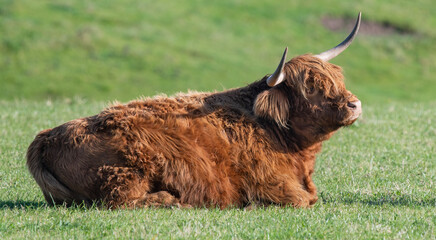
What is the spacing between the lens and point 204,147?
720 centimetres

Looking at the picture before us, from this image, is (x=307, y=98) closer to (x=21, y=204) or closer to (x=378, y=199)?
(x=378, y=199)

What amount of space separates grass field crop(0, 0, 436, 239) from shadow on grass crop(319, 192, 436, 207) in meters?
0.02

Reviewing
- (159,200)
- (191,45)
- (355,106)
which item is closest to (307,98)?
(355,106)

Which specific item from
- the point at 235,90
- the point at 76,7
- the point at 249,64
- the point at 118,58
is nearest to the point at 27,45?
the point at 118,58

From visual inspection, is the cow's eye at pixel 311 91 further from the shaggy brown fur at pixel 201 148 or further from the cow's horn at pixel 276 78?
the cow's horn at pixel 276 78

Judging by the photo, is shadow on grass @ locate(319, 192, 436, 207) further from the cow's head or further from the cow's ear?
the cow's ear

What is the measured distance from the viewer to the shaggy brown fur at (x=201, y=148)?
6.90 meters

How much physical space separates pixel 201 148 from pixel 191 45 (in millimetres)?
28673

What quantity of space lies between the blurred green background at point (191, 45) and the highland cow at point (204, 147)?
69.0 ft

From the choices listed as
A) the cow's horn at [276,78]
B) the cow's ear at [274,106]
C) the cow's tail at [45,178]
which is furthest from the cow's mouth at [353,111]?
the cow's tail at [45,178]

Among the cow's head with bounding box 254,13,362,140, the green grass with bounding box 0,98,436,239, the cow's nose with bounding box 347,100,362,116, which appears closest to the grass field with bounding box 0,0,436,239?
the green grass with bounding box 0,98,436,239

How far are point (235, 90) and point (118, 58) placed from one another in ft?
81.0

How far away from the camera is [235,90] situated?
7.92 meters

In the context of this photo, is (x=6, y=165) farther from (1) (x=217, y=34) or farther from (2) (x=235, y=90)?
(1) (x=217, y=34)
